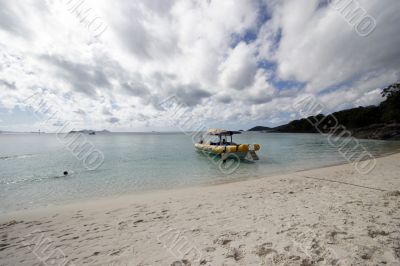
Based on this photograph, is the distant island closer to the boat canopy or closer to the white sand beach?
the boat canopy

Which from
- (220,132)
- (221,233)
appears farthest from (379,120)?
(221,233)

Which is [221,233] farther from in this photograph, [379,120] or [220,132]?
[379,120]

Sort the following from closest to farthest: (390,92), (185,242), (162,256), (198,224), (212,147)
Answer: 1. (162,256)
2. (185,242)
3. (198,224)
4. (212,147)
5. (390,92)

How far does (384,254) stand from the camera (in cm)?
276

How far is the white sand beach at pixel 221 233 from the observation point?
9.71ft

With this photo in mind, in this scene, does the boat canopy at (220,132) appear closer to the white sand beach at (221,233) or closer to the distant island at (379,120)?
the white sand beach at (221,233)

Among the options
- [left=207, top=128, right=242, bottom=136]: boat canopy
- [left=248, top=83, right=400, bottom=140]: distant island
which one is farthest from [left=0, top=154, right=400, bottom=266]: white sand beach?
[left=248, top=83, right=400, bottom=140]: distant island

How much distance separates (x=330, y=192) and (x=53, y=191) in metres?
12.2

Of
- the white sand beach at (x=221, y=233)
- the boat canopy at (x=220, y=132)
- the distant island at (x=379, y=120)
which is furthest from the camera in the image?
the distant island at (x=379, y=120)

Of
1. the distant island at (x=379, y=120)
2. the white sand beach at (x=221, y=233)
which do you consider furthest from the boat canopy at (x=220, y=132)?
the distant island at (x=379, y=120)

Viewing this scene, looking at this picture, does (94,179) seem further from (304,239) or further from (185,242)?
(304,239)

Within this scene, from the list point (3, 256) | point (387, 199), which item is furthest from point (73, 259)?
point (387, 199)

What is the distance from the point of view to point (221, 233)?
12.2 ft

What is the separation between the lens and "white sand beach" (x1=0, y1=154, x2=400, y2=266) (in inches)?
116
